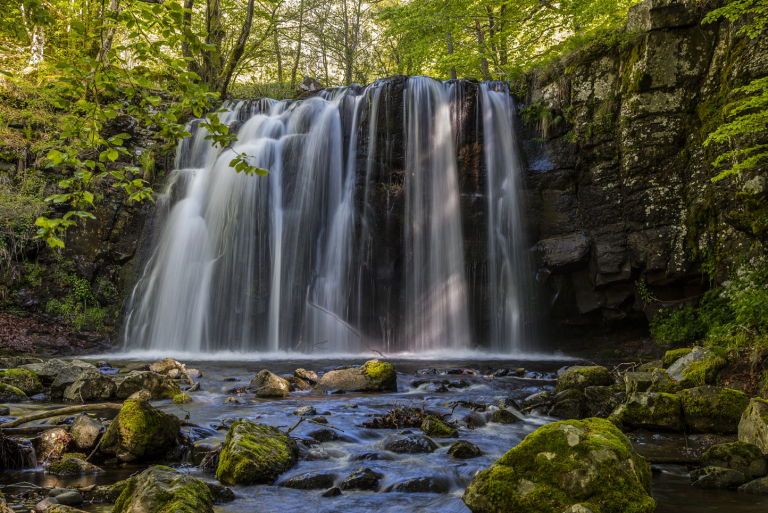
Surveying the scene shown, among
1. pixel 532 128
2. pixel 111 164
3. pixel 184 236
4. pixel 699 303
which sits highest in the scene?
pixel 532 128

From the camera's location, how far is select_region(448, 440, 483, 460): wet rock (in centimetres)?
461

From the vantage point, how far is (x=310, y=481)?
3998 mm

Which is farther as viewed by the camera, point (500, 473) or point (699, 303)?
point (699, 303)

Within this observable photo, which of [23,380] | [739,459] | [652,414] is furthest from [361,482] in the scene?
[23,380]

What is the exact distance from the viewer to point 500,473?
3408 millimetres

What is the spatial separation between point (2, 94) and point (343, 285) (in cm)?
1190

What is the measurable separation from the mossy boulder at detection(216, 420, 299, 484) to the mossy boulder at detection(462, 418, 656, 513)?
5.43 ft

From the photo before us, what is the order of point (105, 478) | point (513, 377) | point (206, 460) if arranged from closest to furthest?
1. point (105, 478)
2. point (206, 460)
3. point (513, 377)

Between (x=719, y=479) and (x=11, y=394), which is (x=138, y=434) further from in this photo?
(x=719, y=479)

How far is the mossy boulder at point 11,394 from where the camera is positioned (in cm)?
633

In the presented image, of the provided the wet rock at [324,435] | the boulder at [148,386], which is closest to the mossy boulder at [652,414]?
the wet rock at [324,435]

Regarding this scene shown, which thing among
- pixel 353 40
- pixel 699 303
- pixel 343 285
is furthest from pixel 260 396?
pixel 353 40

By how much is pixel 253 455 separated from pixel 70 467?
152 cm

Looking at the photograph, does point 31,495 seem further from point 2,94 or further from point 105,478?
point 2,94
